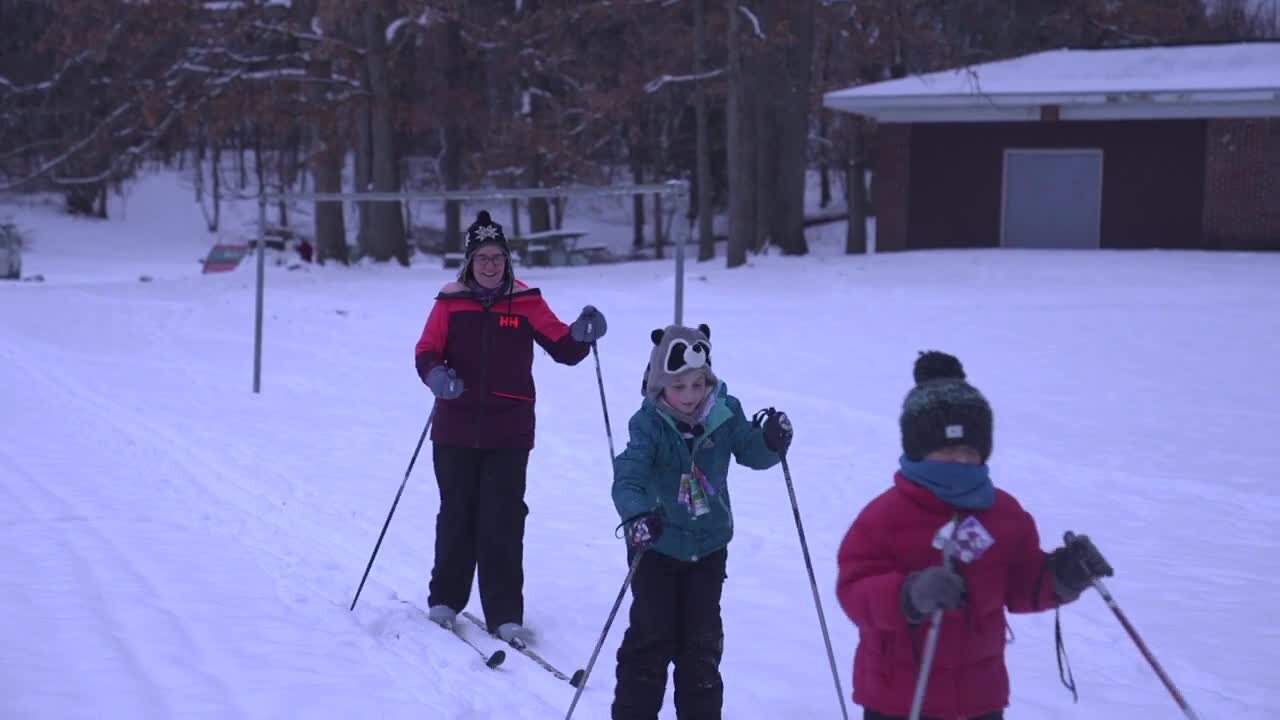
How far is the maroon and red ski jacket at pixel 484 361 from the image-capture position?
6293 mm

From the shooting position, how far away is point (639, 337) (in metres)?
17.8

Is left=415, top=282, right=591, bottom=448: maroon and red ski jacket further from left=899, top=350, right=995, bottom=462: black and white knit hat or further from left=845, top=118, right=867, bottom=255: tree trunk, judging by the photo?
left=845, top=118, right=867, bottom=255: tree trunk

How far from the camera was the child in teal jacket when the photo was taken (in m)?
4.77

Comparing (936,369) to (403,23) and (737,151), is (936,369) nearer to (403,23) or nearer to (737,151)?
(737,151)

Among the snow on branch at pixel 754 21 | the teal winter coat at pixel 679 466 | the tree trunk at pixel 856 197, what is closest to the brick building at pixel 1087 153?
the snow on branch at pixel 754 21

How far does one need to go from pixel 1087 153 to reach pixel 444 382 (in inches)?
857

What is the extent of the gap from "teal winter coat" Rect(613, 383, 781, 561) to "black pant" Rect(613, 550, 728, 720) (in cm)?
9

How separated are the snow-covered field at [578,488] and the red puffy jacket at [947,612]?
1.96m

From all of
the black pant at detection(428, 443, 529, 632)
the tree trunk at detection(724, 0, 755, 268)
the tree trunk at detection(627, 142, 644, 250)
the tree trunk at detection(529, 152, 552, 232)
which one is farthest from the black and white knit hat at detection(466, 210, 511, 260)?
the tree trunk at detection(627, 142, 644, 250)

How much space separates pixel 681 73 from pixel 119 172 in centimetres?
1320

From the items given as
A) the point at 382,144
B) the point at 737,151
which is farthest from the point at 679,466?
the point at 382,144

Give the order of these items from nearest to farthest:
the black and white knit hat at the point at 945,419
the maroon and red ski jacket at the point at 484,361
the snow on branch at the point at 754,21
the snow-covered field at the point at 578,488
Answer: the black and white knit hat at the point at 945,419, the snow-covered field at the point at 578,488, the maroon and red ski jacket at the point at 484,361, the snow on branch at the point at 754,21

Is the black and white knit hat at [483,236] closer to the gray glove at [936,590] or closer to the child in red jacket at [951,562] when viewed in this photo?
the child in red jacket at [951,562]

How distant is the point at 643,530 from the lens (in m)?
4.49
